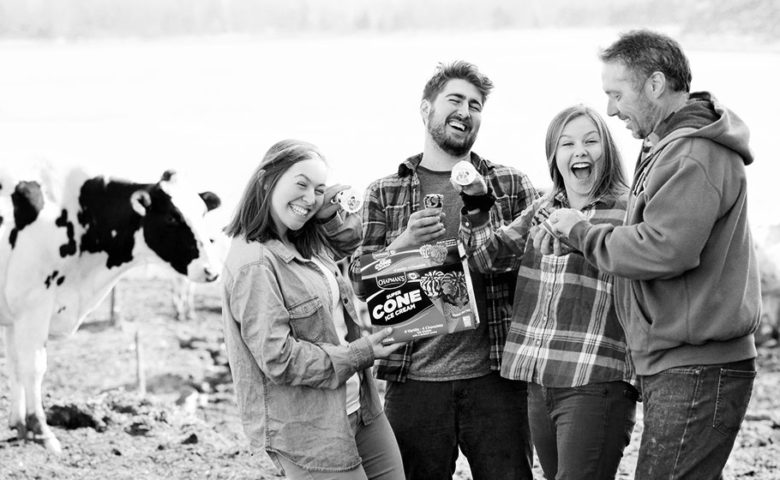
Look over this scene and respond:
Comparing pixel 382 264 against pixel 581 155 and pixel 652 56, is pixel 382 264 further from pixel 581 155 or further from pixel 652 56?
pixel 652 56

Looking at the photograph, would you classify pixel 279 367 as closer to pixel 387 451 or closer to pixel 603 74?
pixel 387 451

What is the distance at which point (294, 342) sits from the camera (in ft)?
7.66

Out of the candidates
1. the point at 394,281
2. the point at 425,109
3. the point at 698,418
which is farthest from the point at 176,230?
the point at 698,418

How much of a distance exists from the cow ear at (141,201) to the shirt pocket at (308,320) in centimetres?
281

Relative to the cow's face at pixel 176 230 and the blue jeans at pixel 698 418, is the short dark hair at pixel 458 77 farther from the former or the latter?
the cow's face at pixel 176 230

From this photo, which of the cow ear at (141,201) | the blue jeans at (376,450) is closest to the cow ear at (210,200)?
the cow ear at (141,201)

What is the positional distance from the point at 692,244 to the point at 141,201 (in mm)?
3586

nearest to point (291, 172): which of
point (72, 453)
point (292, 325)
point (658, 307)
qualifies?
point (292, 325)

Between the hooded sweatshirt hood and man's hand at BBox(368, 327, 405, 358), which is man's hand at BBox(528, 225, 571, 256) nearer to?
the hooded sweatshirt hood

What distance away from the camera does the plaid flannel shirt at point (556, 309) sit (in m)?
2.51

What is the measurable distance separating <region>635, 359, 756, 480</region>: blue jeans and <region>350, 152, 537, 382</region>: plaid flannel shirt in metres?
0.76

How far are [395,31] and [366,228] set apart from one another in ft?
30.0

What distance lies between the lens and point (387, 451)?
8.30 ft

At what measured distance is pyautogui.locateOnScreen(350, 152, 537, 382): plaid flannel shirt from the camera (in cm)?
288
